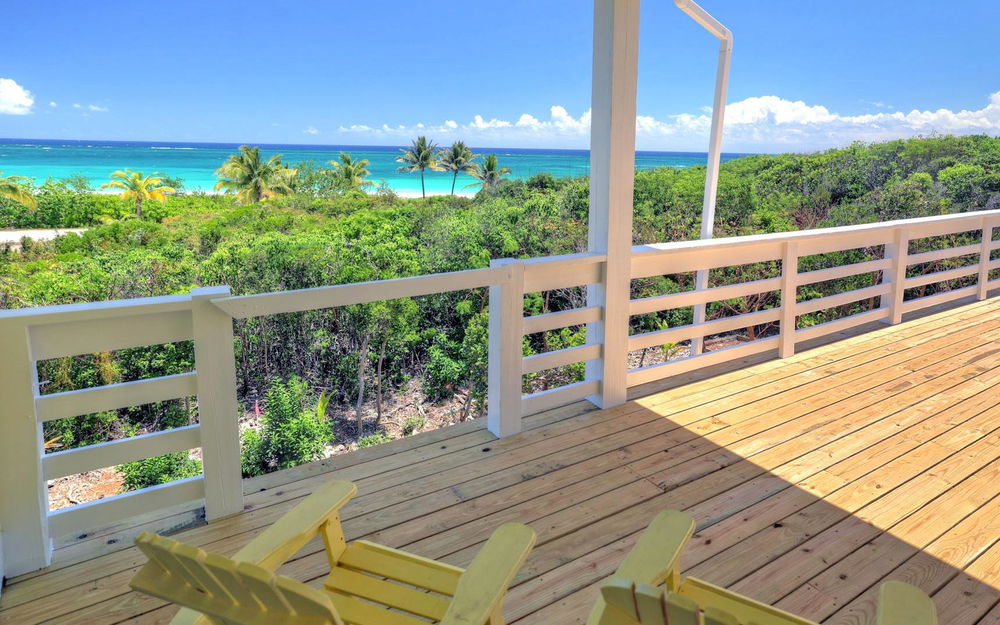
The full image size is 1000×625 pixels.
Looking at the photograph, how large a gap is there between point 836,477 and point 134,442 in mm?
2393

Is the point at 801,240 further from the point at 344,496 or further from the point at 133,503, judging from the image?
the point at 133,503

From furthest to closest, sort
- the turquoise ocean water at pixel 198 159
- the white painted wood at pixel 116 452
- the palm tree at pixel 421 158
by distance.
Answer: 1. the palm tree at pixel 421 158
2. the turquoise ocean water at pixel 198 159
3. the white painted wood at pixel 116 452

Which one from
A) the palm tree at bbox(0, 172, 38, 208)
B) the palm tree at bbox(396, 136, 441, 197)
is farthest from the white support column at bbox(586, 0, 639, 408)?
the palm tree at bbox(396, 136, 441, 197)

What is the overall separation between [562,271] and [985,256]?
420 centimetres

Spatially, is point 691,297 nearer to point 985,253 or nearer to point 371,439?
point 985,253

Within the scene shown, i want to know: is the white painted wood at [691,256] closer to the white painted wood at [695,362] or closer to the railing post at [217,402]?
the white painted wood at [695,362]

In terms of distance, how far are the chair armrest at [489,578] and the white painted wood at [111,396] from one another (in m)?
1.21

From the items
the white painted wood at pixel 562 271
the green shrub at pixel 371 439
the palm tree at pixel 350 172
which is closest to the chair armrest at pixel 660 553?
the white painted wood at pixel 562 271

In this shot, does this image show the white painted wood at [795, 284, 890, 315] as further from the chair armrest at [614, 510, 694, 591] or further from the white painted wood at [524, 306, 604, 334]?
the chair armrest at [614, 510, 694, 591]

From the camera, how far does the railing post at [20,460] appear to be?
5.77ft

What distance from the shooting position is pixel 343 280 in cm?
1548

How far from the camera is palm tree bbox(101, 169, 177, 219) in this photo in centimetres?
2483

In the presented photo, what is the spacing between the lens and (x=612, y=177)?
2801 millimetres

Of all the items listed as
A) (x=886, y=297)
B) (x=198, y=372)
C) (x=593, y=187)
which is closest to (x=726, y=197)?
(x=886, y=297)
